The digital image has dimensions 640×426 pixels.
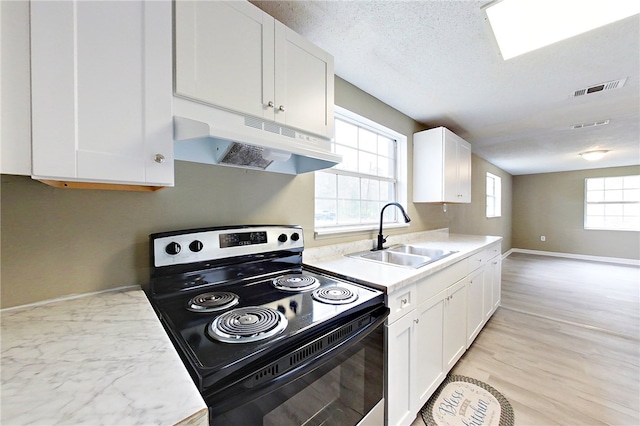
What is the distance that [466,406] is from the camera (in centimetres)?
157

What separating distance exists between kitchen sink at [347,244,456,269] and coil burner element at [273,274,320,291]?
65cm

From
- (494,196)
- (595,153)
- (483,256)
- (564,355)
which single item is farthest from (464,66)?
(494,196)

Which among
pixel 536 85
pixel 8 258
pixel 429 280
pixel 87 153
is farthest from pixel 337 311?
pixel 536 85

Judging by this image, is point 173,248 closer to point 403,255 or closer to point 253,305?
point 253,305

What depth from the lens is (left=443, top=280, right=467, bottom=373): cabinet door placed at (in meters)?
1.71

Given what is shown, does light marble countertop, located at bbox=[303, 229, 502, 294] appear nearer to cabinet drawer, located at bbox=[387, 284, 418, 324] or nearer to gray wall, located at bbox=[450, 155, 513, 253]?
cabinet drawer, located at bbox=[387, 284, 418, 324]

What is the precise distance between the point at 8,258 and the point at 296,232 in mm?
1121

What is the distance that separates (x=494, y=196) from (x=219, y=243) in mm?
6917

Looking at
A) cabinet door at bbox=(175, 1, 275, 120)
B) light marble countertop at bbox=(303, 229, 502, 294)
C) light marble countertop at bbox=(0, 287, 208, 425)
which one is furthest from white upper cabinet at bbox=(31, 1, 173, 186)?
light marble countertop at bbox=(303, 229, 502, 294)

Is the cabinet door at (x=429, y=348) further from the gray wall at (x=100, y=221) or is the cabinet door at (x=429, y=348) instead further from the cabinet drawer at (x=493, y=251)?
the cabinet drawer at (x=493, y=251)

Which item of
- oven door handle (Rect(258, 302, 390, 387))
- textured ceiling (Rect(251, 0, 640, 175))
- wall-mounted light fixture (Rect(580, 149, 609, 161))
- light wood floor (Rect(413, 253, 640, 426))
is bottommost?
light wood floor (Rect(413, 253, 640, 426))

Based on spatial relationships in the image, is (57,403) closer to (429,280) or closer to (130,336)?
(130,336)

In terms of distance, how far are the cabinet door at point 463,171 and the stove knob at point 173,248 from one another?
303 centimetres

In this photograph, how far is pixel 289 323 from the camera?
0.83 meters
